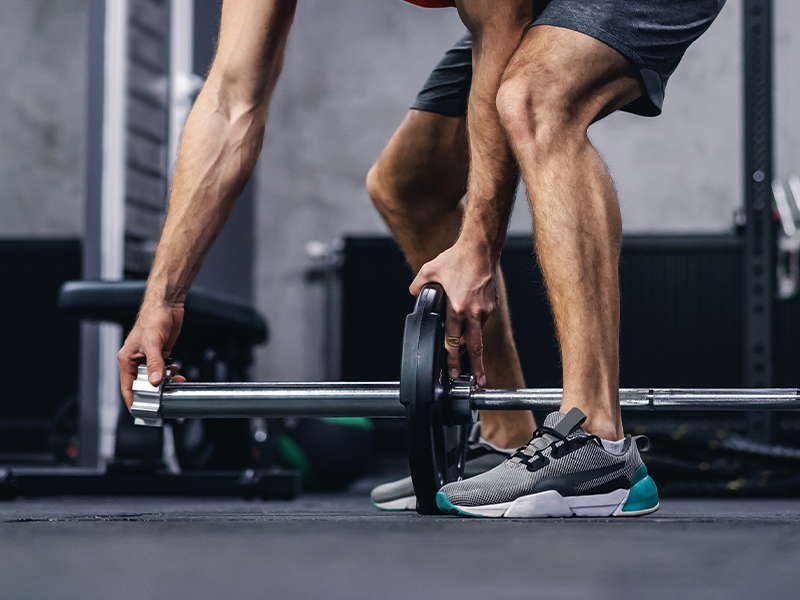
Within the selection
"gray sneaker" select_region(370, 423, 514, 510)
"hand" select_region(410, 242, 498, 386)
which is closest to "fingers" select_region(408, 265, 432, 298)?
"hand" select_region(410, 242, 498, 386)

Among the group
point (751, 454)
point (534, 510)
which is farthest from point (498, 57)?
point (751, 454)

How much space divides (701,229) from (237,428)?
2929mm

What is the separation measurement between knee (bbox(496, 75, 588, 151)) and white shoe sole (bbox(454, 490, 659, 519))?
435mm

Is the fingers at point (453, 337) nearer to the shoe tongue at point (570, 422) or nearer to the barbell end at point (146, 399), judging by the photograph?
the shoe tongue at point (570, 422)

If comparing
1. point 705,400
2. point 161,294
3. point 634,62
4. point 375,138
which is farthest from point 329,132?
point 705,400

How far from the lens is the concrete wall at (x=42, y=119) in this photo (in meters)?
4.61

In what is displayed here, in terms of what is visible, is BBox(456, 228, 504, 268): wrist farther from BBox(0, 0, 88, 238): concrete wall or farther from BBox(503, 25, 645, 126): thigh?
BBox(0, 0, 88, 238): concrete wall

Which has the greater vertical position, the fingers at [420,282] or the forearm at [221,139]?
the forearm at [221,139]

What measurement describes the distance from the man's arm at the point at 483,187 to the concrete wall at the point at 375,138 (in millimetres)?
3300

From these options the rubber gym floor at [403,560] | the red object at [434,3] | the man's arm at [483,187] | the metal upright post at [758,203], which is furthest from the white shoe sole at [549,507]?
the metal upright post at [758,203]

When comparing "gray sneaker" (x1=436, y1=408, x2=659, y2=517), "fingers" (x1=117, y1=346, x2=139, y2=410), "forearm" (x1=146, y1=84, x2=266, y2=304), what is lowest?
"gray sneaker" (x1=436, y1=408, x2=659, y2=517)

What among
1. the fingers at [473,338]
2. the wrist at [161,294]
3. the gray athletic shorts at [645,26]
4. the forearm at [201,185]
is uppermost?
the gray athletic shorts at [645,26]

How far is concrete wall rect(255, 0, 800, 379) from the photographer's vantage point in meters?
4.40

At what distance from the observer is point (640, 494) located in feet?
3.39
